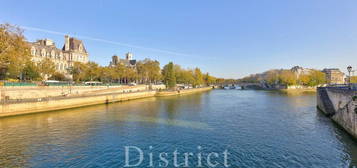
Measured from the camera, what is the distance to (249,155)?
43.2 feet

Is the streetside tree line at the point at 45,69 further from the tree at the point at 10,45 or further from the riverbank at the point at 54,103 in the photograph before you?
the riverbank at the point at 54,103

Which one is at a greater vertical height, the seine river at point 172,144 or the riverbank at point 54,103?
the riverbank at point 54,103

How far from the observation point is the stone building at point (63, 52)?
6927 centimetres

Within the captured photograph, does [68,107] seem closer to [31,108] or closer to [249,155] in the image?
[31,108]

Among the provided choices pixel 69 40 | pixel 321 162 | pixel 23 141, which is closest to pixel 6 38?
pixel 23 141

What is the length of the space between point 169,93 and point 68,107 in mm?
41814

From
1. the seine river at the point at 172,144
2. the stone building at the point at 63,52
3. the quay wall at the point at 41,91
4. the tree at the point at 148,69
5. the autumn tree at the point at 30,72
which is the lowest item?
the seine river at the point at 172,144

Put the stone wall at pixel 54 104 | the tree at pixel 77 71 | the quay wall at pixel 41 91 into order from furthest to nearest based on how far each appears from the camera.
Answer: the tree at pixel 77 71 < the quay wall at pixel 41 91 < the stone wall at pixel 54 104

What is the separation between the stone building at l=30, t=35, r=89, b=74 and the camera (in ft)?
227

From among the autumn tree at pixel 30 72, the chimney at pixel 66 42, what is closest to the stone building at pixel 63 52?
the chimney at pixel 66 42

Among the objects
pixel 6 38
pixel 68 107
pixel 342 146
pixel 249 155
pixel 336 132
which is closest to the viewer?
pixel 249 155

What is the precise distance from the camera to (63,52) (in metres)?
81.8

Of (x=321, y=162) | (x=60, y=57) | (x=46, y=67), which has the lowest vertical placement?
(x=321, y=162)

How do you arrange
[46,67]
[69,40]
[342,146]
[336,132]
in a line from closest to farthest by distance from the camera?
[342,146] → [336,132] → [46,67] → [69,40]
